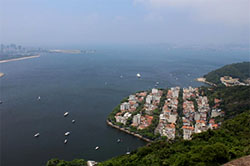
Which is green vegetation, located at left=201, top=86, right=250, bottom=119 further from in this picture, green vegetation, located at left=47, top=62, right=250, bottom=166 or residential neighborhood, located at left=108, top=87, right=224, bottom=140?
residential neighborhood, located at left=108, top=87, right=224, bottom=140

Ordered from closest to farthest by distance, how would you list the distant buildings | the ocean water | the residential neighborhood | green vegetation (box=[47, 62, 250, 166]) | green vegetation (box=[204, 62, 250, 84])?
1. green vegetation (box=[47, 62, 250, 166])
2. the ocean water
3. the residential neighborhood
4. the distant buildings
5. green vegetation (box=[204, 62, 250, 84])

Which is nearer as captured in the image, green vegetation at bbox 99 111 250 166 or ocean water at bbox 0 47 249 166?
green vegetation at bbox 99 111 250 166

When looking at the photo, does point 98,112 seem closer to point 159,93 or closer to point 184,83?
point 159,93

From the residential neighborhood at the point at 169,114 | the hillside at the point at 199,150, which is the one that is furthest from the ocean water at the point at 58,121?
the hillside at the point at 199,150

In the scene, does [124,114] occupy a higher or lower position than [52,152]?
higher

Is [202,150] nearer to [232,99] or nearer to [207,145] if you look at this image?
[207,145]

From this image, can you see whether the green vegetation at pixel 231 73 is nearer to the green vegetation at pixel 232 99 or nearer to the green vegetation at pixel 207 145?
the green vegetation at pixel 232 99

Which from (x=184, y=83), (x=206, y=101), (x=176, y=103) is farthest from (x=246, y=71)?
(x=176, y=103)

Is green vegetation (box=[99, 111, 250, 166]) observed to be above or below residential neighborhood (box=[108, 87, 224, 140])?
above

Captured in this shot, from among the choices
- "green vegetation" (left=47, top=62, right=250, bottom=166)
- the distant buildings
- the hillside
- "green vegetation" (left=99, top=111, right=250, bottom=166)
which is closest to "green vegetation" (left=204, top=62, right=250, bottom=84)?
the distant buildings
